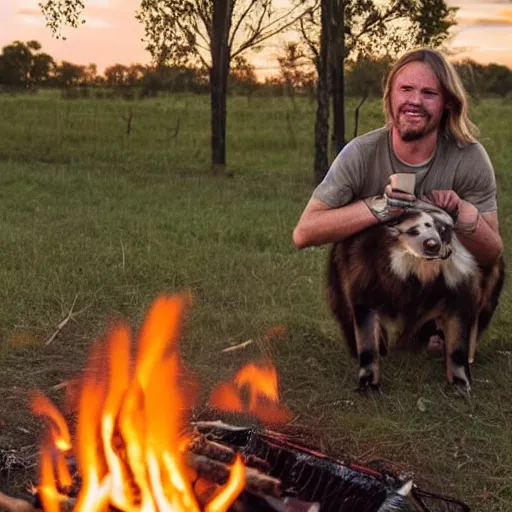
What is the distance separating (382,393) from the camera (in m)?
4.30

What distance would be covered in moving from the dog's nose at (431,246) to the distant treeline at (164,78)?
1296 cm

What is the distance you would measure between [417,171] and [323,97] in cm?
967

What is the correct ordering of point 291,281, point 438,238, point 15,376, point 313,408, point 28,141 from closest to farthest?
point 438,238 < point 313,408 < point 15,376 < point 291,281 < point 28,141

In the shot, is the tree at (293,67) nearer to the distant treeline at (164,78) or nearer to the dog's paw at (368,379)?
the distant treeline at (164,78)

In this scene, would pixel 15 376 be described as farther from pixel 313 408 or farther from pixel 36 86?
pixel 36 86

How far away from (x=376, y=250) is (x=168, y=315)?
210cm

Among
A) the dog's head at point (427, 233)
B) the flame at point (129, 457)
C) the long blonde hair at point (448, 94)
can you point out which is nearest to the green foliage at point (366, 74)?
the long blonde hair at point (448, 94)

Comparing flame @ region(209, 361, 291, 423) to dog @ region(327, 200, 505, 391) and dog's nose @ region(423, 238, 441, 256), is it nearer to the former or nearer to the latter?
dog @ region(327, 200, 505, 391)

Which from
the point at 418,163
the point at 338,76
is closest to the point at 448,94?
the point at 418,163

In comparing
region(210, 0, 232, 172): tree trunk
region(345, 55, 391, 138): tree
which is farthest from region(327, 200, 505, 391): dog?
region(345, 55, 391, 138): tree

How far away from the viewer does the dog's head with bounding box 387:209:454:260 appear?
3.81 metres

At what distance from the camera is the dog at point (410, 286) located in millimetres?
3876

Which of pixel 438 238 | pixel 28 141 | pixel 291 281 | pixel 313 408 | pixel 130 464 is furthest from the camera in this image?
pixel 28 141

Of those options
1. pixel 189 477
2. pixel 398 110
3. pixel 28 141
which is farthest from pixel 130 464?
pixel 28 141
